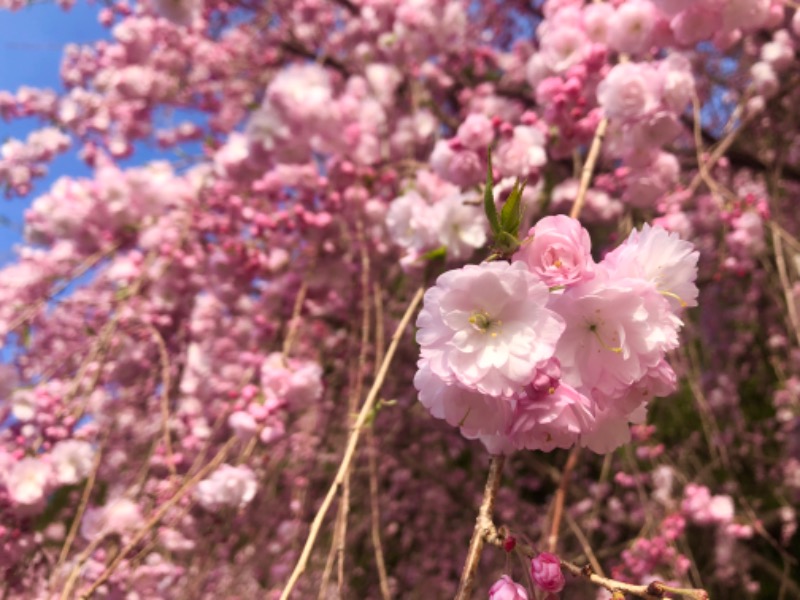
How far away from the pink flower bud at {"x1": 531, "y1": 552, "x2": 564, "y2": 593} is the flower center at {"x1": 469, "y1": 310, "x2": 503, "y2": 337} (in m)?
0.23

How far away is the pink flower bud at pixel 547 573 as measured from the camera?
58 cm

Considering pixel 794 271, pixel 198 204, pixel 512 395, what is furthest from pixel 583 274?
pixel 794 271

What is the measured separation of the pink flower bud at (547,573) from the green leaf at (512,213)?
0.34 m

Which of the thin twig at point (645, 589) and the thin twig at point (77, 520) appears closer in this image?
the thin twig at point (645, 589)

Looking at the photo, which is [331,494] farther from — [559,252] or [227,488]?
[227,488]

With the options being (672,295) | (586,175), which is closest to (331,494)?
(672,295)

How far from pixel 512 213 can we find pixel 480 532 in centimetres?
34

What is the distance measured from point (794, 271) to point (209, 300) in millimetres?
2157

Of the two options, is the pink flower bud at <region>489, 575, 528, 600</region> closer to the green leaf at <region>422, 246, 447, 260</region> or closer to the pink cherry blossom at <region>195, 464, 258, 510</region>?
the green leaf at <region>422, 246, 447, 260</region>

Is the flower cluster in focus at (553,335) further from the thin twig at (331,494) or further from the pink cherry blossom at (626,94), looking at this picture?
the pink cherry blossom at (626,94)

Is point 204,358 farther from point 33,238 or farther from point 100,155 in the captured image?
point 100,155

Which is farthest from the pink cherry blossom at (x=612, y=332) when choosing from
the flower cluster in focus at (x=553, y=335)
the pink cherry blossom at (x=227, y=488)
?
the pink cherry blossom at (x=227, y=488)

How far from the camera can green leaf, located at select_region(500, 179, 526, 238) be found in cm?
66

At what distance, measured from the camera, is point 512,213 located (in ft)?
2.18
